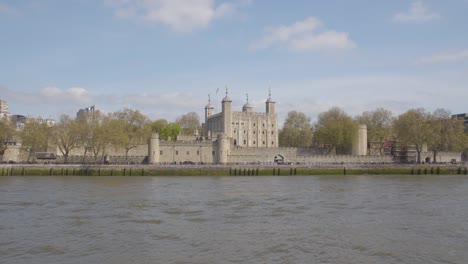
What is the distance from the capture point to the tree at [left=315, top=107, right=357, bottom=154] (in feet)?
270

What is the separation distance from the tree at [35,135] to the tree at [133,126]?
10.0m

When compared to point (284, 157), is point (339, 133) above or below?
above

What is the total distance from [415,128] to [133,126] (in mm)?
42316

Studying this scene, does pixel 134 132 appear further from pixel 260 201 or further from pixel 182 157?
pixel 260 201

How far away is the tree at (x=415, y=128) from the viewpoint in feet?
241

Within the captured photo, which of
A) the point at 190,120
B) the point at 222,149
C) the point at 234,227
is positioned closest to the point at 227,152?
the point at 222,149

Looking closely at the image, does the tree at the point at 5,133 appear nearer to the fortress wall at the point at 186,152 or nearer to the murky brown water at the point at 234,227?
the fortress wall at the point at 186,152

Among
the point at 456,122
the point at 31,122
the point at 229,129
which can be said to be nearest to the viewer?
the point at 31,122

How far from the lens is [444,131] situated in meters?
75.1

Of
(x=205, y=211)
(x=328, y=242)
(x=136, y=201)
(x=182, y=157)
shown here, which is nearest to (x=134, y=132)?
(x=182, y=157)

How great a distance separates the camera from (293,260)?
17.6 meters

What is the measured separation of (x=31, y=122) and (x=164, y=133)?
29897 mm

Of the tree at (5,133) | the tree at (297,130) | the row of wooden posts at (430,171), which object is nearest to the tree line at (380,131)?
the tree at (297,130)

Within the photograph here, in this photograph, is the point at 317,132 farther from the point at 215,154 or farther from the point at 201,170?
the point at 201,170
